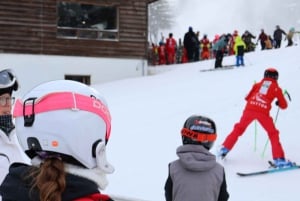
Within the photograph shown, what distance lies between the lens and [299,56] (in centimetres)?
1934

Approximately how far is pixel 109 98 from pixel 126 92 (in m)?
1.17

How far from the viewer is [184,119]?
12422mm

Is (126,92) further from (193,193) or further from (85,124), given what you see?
(85,124)

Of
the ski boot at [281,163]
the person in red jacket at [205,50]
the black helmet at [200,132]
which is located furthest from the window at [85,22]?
the black helmet at [200,132]

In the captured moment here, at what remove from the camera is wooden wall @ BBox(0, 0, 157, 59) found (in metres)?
20.7

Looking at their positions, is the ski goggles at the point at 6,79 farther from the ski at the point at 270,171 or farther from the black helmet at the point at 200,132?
the ski at the point at 270,171

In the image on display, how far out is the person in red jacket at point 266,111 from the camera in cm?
852

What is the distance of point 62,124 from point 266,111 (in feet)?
22.9

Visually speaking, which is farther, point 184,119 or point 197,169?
point 184,119

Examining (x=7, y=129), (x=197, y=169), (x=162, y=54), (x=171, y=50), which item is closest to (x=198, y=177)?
(x=197, y=169)

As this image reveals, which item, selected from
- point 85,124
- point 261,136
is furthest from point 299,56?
point 85,124

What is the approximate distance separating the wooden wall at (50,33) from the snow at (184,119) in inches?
83.1

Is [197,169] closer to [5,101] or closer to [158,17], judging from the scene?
[5,101]

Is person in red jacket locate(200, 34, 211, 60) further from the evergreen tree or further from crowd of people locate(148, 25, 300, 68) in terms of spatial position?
the evergreen tree
